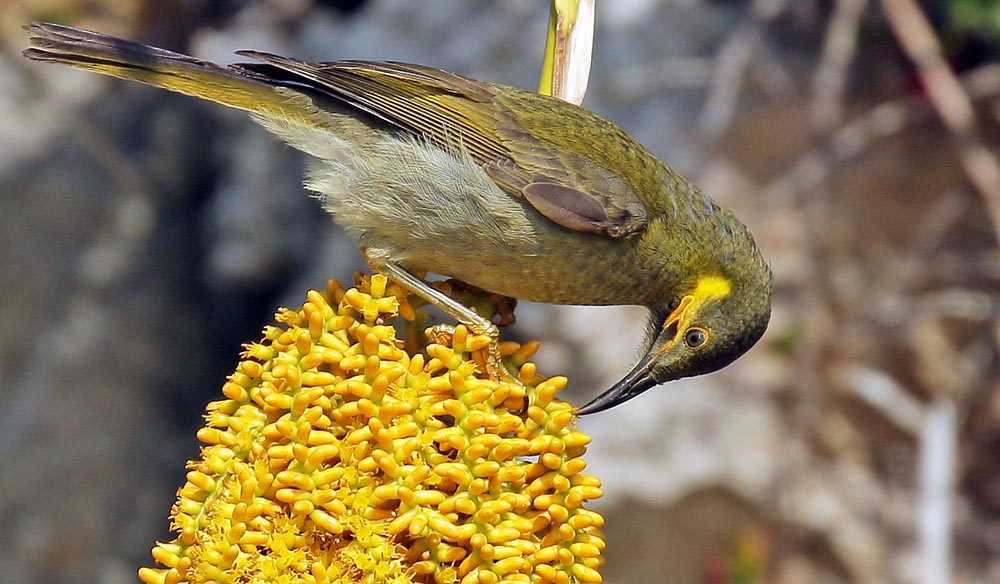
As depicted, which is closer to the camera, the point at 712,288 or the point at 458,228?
the point at 458,228

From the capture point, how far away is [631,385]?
9.73 ft

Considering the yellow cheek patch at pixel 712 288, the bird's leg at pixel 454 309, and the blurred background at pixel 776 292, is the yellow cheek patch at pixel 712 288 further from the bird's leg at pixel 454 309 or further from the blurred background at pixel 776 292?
the blurred background at pixel 776 292

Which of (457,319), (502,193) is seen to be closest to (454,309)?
(457,319)

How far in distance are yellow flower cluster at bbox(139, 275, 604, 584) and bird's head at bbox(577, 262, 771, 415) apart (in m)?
0.66

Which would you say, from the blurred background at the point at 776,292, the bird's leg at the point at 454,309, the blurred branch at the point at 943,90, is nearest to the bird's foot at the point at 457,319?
the bird's leg at the point at 454,309

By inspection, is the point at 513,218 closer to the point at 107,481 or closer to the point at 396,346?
the point at 396,346

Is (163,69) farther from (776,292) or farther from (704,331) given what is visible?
(776,292)

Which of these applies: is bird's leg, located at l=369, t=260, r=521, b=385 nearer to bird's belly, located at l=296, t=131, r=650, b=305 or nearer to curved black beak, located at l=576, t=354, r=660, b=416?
bird's belly, located at l=296, t=131, r=650, b=305

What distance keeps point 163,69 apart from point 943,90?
3560mm

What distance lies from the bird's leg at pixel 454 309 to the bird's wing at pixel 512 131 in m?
0.42

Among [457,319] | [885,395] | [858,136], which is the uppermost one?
[858,136]

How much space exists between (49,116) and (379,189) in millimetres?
3996

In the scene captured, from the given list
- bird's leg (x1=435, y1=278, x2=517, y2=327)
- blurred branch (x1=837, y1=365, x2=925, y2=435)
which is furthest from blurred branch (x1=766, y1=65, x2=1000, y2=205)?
bird's leg (x1=435, y1=278, x2=517, y2=327)

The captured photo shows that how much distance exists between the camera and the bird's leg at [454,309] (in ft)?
7.97
